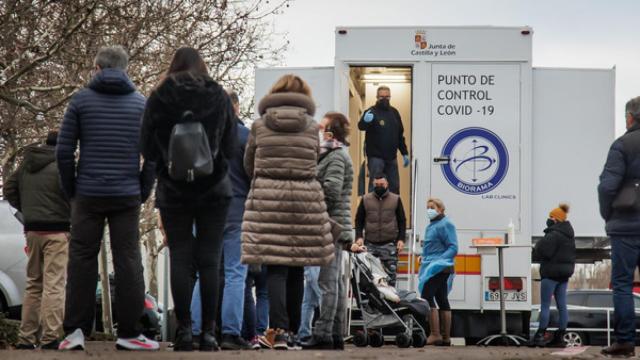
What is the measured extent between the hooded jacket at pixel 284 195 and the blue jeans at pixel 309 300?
4.55ft

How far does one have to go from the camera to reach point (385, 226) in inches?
555

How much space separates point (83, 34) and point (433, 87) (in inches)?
195

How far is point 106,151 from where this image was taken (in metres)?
9.08

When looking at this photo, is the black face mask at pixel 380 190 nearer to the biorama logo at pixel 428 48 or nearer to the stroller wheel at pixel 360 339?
A: the biorama logo at pixel 428 48

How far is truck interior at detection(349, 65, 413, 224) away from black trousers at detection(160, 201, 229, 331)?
21.0 ft

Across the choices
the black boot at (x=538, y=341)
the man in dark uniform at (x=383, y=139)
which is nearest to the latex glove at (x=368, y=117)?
the man in dark uniform at (x=383, y=139)

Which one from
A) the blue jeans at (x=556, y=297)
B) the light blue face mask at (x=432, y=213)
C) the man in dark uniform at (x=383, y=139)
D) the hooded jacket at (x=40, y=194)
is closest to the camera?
the hooded jacket at (x=40, y=194)

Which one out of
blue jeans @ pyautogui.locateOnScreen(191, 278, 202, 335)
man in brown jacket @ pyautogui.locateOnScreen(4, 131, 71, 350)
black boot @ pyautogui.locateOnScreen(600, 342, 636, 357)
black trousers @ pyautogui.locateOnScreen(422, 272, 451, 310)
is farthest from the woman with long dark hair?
black trousers @ pyautogui.locateOnScreen(422, 272, 451, 310)

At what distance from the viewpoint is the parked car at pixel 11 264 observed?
15.0m

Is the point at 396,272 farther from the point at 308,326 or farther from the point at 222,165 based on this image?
the point at 222,165

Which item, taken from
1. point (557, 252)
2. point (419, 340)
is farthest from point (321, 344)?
point (557, 252)

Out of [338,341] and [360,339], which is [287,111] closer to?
[338,341]

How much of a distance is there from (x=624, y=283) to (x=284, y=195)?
8.55ft

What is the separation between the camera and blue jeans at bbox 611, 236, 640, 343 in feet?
32.3
